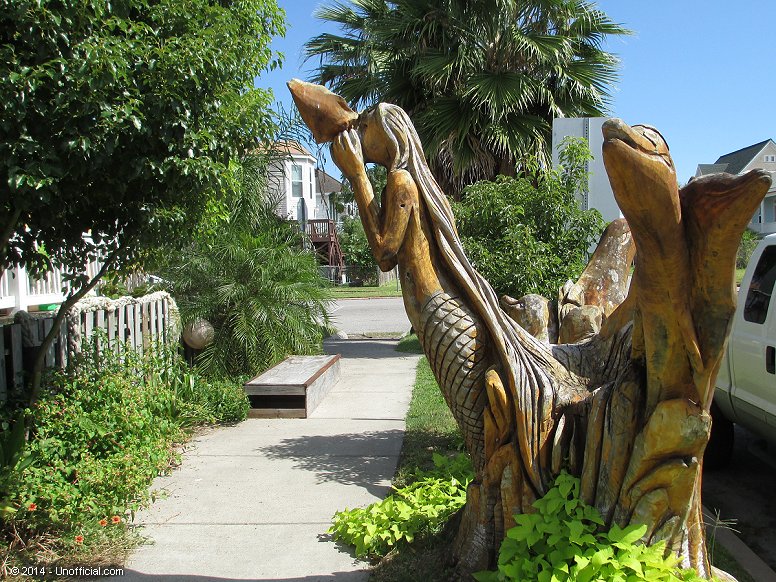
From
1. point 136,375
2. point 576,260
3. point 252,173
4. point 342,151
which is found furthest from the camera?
point 252,173

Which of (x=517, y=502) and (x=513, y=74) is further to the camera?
(x=513, y=74)

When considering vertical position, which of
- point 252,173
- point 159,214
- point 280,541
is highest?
point 252,173

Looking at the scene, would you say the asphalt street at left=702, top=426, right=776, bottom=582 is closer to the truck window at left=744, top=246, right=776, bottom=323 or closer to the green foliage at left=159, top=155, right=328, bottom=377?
the truck window at left=744, top=246, right=776, bottom=323

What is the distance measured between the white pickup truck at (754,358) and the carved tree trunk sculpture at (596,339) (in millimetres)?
1770

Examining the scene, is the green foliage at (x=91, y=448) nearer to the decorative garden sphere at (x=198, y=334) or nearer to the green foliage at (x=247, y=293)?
the decorative garden sphere at (x=198, y=334)

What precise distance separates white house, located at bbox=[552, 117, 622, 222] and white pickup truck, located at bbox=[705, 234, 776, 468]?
121cm

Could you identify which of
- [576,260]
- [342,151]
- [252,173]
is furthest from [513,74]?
[342,151]

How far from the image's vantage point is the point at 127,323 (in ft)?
21.3

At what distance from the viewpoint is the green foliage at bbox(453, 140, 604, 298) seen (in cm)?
512

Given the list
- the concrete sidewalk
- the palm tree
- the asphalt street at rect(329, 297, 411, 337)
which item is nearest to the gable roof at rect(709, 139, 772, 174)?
the asphalt street at rect(329, 297, 411, 337)

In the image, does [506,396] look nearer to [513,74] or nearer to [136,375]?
[136,375]

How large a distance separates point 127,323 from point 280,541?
3.24 meters

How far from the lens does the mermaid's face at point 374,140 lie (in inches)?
129

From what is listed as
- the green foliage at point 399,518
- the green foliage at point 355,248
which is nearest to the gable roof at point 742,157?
the green foliage at point 355,248
